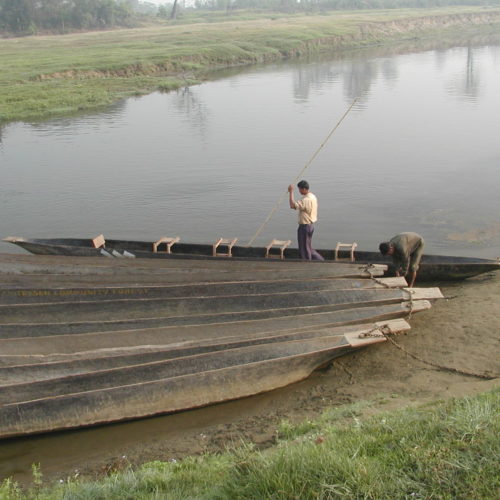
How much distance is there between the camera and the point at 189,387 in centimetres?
646

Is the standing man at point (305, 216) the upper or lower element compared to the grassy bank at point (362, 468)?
upper

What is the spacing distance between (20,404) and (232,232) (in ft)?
25.1

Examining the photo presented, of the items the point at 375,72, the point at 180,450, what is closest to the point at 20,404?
the point at 180,450

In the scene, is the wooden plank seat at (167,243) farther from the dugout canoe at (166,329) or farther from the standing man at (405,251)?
the standing man at (405,251)

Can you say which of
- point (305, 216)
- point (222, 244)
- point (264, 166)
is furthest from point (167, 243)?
point (264, 166)

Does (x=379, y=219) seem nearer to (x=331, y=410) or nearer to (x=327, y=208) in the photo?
(x=327, y=208)

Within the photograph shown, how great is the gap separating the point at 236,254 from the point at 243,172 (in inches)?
300

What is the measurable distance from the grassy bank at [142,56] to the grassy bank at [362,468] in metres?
22.5

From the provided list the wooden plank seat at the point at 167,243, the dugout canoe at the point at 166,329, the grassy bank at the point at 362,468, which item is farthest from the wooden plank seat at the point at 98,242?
the grassy bank at the point at 362,468

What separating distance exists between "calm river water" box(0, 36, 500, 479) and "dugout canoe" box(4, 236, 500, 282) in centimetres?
209

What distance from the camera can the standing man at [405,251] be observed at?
8242 mm

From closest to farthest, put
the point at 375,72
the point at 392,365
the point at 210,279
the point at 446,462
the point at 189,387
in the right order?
the point at 446,462 → the point at 189,387 → the point at 392,365 → the point at 210,279 → the point at 375,72

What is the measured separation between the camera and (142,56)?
123ft

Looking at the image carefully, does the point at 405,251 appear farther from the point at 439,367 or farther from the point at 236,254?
the point at 236,254
